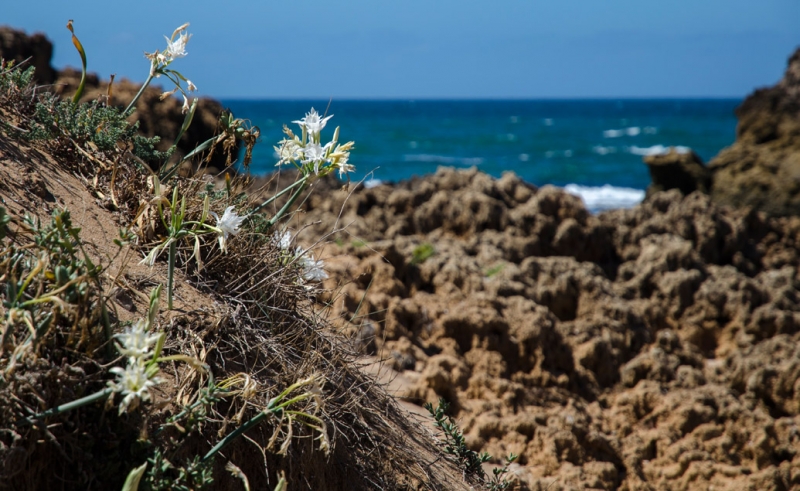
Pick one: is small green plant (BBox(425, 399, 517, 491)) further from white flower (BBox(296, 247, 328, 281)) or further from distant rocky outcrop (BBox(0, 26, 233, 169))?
distant rocky outcrop (BBox(0, 26, 233, 169))

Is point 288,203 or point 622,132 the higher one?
point 622,132

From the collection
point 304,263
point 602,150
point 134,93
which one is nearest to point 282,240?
point 304,263

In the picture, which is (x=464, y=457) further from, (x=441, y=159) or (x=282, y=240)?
(x=441, y=159)

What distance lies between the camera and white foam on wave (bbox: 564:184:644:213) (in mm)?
21703

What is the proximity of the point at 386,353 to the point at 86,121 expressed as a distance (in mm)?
2234

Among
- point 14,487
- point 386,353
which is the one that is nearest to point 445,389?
point 386,353

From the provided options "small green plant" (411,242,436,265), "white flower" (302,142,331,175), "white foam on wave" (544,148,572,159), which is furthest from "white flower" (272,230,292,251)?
"white foam on wave" (544,148,572,159)

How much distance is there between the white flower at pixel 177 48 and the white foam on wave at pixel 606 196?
18557 mm

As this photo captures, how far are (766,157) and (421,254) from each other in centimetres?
1080

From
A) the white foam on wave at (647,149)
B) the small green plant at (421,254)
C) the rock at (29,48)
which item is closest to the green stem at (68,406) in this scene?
the small green plant at (421,254)

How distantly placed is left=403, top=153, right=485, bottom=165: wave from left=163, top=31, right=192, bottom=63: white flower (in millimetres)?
31406

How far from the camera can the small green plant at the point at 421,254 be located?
556 centimetres

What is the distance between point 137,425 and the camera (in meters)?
1.92

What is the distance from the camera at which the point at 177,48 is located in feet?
A: 8.48
